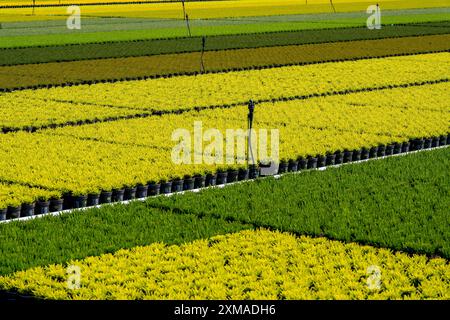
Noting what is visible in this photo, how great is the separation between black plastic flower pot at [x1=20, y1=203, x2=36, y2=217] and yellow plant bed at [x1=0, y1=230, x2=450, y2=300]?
9.09 ft

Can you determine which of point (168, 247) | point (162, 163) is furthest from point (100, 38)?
point (168, 247)

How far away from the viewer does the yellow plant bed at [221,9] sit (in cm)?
6334

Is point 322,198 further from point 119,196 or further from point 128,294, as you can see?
Answer: point 128,294

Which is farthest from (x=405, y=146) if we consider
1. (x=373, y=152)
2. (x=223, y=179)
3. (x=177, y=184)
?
(x=177, y=184)

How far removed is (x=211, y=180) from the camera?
16375 mm

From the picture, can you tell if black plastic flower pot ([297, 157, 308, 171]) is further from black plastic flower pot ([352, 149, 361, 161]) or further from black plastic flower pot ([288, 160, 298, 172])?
black plastic flower pot ([352, 149, 361, 161])

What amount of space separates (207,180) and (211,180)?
0.24 ft

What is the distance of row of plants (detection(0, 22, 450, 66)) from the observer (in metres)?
36.7

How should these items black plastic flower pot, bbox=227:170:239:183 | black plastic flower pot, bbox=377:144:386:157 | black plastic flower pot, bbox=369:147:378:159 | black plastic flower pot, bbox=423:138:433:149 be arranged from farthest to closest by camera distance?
1. black plastic flower pot, bbox=423:138:433:149
2. black plastic flower pot, bbox=377:144:386:157
3. black plastic flower pot, bbox=369:147:378:159
4. black plastic flower pot, bbox=227:170:239:183

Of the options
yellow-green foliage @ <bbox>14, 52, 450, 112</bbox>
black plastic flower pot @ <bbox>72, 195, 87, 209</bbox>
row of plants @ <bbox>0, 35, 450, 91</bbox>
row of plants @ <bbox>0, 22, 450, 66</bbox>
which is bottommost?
row of plants @ <bbox>0, 22, 450, 66</bbox>

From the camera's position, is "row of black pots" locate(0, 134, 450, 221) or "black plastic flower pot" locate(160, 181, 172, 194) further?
"black plastic flower pot" locate(160, 181, 172, 194)

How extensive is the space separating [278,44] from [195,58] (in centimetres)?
688

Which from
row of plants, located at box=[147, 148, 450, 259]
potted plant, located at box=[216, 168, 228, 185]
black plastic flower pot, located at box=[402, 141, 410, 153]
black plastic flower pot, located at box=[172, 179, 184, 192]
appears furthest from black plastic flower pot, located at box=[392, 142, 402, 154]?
black plastic flower pot, located at box=[172, 179, 184, 192]

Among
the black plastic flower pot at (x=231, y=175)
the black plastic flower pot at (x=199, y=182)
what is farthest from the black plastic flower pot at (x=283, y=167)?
the black plastic flower pot at (x=199, y=182)
